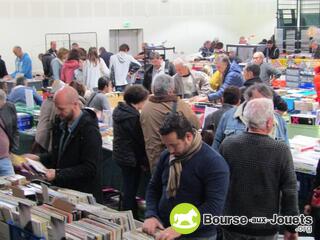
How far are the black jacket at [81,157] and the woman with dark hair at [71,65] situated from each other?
231 inches

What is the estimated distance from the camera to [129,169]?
15.0ft

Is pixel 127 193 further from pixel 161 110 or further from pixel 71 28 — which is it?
pixel 71 28

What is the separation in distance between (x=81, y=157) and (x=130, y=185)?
1.38 meters

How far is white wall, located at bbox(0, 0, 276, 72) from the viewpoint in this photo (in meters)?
14.8

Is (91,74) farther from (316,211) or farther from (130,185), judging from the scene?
(316,211)

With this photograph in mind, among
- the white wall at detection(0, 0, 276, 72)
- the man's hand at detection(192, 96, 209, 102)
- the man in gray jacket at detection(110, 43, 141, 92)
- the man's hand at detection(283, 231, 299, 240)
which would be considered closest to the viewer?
the man's hand at detection(283, 231, 299, 240)

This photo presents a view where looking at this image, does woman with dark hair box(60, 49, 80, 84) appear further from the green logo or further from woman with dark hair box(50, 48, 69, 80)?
the green logo

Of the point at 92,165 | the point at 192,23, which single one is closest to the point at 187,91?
the point at 92,165

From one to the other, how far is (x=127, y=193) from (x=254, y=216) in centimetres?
207

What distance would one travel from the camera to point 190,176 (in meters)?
2.47

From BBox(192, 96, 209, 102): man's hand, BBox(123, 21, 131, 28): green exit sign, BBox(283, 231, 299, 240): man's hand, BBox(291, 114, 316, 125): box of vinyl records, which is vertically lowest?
BBox(283, 231, 299, 240): man's hand

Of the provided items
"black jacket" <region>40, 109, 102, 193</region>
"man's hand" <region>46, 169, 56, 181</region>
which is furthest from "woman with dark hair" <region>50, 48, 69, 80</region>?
"man's hand" <region>46, 169, 56, 181</region>

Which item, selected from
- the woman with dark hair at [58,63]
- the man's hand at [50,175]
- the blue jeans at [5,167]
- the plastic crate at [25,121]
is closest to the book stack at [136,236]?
the man's hand at [50,175]

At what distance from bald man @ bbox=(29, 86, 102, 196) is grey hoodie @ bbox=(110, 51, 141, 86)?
648cm
